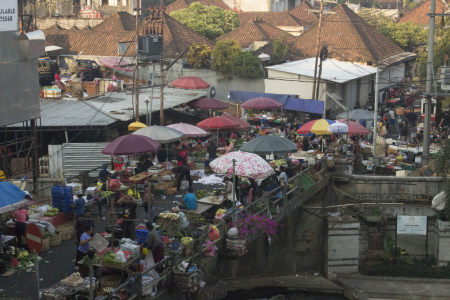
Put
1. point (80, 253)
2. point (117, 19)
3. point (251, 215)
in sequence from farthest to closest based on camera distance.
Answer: point (117, 19)
point (251, 215)
point (80, 253)

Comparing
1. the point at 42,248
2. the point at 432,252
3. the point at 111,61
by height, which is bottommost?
the point at 432,252

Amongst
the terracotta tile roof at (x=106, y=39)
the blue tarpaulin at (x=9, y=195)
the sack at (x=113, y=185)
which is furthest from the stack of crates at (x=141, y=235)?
the terracotta tile roof at (x=106, y=39)

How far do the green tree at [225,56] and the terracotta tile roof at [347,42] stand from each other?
8.40 meters

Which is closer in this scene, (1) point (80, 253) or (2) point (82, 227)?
(1) point (80, 253)

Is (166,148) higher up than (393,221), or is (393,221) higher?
(166,148)

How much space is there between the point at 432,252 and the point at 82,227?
49.6 feet

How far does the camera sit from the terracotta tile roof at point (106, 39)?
43.2 meters

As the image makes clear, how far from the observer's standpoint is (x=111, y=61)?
35.8m

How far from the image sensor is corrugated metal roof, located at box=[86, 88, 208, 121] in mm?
25742

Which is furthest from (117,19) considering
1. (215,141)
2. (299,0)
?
(299,0)

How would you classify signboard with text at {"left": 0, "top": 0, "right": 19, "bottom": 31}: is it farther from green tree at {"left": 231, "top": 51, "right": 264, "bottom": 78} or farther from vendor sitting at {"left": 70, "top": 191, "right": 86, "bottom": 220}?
green tree at {"left": 231, "top": 51, "right": 264, "bottom": 78}

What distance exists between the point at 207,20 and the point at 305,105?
2420cm

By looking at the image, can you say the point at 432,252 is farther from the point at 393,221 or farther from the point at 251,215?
the point at 251,215

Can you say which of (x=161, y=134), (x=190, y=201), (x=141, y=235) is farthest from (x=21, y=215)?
(x=161, y=134)
